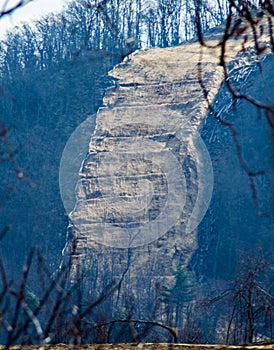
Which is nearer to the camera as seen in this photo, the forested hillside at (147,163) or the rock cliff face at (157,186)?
the forested hillside at (147,163)

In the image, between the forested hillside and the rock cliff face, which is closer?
the forested hillside

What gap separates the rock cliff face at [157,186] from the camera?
95.5 ft

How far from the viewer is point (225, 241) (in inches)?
1235

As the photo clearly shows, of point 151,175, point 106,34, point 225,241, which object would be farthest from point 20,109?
point 225,241

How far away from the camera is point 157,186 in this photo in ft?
109

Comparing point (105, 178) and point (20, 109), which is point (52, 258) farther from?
point (20, 109)

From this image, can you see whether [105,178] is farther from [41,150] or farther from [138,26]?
[138,26]

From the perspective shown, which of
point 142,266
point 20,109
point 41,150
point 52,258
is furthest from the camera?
point 20,109

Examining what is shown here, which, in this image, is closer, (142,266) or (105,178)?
(142,266)

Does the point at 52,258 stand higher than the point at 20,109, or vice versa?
the point at 20,109

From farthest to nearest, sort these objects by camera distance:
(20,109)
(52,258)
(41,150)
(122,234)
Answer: (20,109)
(41,150)
(52,258)
(122,234)

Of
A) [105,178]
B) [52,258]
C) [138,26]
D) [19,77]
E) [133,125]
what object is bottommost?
[52,258]

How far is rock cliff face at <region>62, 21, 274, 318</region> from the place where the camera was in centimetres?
2911

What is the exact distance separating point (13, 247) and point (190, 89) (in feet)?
42.4
